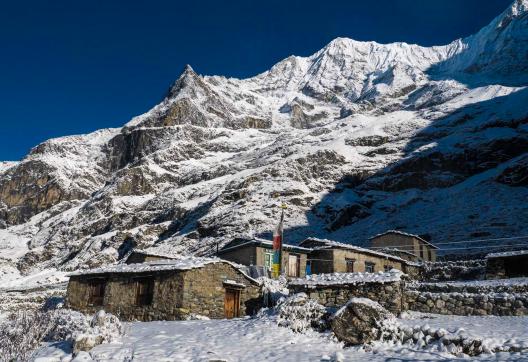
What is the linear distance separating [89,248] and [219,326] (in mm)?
110248

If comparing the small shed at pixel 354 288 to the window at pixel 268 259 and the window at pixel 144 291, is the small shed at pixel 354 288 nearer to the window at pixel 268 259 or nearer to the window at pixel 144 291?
the window at pixel 144 291

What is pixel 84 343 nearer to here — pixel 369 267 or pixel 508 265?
pixel 508 265

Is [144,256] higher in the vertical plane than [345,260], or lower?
lower

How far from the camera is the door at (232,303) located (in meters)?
28.1

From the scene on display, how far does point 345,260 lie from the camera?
4241cm

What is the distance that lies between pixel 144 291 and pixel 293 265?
18.9m

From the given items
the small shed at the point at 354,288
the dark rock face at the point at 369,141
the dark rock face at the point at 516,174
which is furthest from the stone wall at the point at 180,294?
the dark rock face at the point at 369,141

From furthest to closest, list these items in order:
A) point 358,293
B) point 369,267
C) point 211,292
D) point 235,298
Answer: point 369,267 < point 235,298 < point 211,292 < point 358,293

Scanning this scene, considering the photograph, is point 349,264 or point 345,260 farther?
point 349,264

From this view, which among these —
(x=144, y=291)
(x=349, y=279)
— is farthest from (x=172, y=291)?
(x=349, y=279)

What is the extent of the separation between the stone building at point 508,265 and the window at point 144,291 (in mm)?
23326

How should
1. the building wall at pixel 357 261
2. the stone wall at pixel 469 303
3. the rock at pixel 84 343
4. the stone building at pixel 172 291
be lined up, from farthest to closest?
the building wall at pixel 357 261 → the stone building at pixel 172 291 → the stone wall at pixel 469 303 → the rock at pixel 84 343

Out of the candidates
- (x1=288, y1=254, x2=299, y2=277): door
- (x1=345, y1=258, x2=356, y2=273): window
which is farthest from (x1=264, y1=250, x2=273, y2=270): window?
(x1=345, y1=258, x2=356, y2=273): window

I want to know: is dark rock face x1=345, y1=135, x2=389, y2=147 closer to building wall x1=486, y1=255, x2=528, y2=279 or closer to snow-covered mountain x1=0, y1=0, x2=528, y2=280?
snow-covered mountain x1=0, y1=0, x2=528, y2=280
